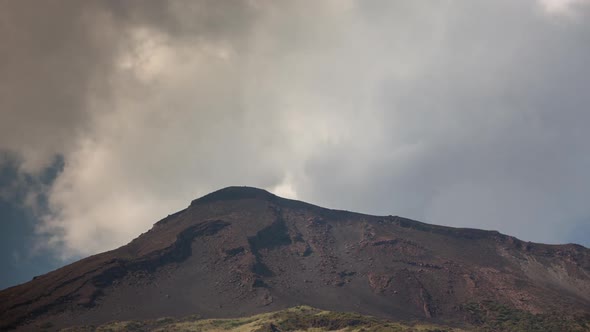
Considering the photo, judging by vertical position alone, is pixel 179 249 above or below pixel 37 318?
above

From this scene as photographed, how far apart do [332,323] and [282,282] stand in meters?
44.5

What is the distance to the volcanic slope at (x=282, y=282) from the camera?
147 m

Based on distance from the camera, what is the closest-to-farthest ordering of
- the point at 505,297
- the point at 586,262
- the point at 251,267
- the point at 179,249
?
the point at 505,297 < the point at 251,267 < the point at 179,249 < the point at 586,262

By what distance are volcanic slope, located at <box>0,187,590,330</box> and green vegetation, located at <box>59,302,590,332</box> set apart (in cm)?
491

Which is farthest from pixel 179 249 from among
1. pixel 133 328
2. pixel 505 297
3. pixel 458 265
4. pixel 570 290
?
pixel 570 290

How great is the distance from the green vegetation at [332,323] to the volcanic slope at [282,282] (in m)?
4.91

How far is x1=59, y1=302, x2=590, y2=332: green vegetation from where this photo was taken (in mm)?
124688

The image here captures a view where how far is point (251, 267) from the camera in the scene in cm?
17062

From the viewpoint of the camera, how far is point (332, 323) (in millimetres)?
126375

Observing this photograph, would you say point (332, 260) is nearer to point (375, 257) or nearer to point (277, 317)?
point (375, 257)

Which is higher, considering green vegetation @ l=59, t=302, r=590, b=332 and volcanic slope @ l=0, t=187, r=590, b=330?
volcanic slope @ l=0, t=187, r=590, b=330

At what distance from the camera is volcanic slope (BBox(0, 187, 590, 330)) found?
146750 millimetres

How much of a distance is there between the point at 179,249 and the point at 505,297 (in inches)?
4742

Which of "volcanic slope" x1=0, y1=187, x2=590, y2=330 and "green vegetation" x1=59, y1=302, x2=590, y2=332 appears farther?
"volcanic slope" x1=0, y1=187, x2=590, y2=330
